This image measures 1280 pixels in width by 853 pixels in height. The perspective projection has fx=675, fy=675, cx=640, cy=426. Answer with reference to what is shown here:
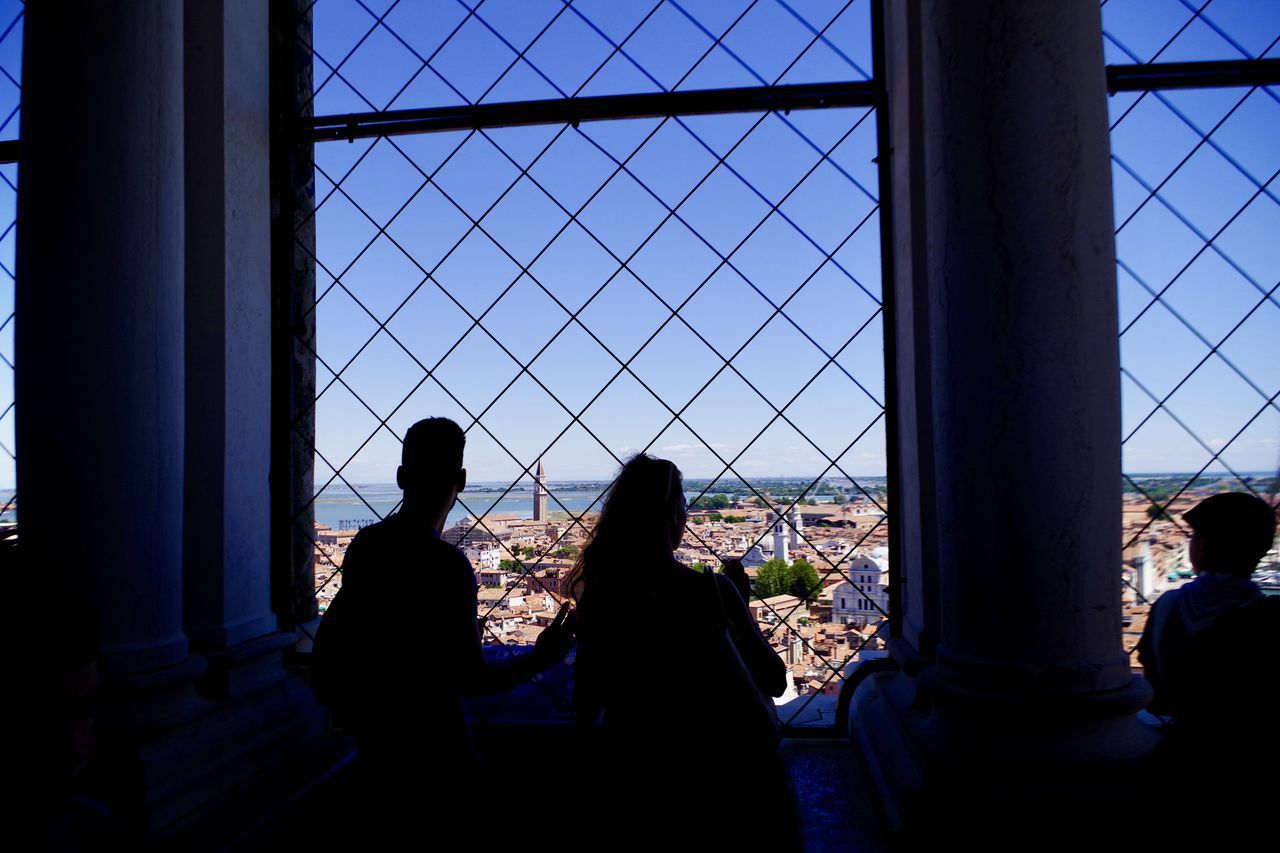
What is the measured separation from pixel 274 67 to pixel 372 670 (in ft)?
9.16

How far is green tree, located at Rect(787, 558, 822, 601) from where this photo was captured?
2713mm

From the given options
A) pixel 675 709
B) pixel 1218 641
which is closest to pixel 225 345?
pixel 675 709

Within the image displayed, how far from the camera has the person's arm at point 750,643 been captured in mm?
1648

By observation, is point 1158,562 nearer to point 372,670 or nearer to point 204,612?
point 372,670

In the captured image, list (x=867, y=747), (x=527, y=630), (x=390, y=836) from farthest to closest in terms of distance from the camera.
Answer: (x=527, y=630) < (x=867, y=747) < (x=390, y=836)

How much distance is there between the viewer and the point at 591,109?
2.89 metres

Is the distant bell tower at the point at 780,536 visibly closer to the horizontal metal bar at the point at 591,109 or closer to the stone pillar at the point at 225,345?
the horizontal metal bar at the point at 591,109

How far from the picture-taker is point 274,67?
2.99 meters

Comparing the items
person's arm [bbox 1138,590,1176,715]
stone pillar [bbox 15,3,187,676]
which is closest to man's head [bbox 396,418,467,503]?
stone pillar [bbox 15,3,187,676]

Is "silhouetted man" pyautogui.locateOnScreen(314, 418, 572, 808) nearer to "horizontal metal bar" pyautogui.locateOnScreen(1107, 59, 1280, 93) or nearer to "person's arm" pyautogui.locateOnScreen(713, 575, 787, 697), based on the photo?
"person's arm" pyautogui.locateOnScreen(713, 575, 787, 697)

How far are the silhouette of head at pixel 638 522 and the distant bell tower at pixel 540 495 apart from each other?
1117 millimetres

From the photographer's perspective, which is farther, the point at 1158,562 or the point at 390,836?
the point at 1158,562

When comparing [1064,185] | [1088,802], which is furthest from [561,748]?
[1064,185]

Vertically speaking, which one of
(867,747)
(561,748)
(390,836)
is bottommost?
(561,748)
